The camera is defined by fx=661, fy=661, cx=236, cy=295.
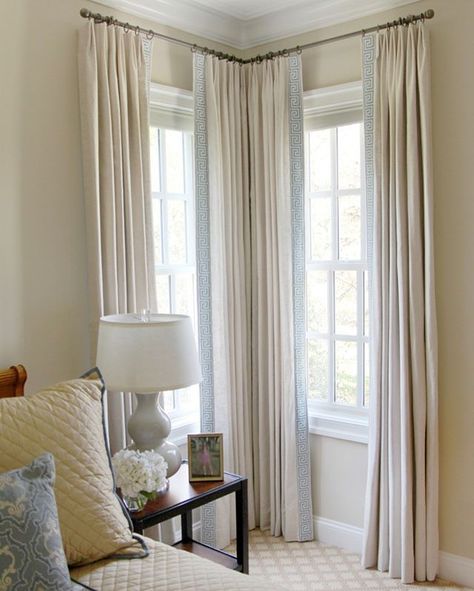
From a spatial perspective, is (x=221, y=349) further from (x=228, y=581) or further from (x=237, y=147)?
(x=228, y=581)

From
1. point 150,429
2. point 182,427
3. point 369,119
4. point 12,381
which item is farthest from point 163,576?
point 369,119

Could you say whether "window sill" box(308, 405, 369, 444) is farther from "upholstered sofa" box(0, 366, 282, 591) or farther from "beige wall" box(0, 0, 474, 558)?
"upholstered sofa" box(0, 366, 282, 591)

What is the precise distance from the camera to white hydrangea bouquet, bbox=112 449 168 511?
2334mm

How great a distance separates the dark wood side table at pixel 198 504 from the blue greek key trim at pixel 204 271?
0.50 meters

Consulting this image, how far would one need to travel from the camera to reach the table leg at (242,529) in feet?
8.77

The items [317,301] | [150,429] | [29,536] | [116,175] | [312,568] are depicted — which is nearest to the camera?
[29,536]

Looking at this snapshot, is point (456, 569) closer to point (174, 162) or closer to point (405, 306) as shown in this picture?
point (405, 306)

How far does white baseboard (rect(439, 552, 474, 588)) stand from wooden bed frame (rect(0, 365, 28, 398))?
2.06 m

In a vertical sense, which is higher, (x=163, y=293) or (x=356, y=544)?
(x=163, y=293)

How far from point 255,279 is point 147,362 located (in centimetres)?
129

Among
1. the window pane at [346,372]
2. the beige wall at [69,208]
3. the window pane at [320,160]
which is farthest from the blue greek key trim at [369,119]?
the window pane at [346,372]

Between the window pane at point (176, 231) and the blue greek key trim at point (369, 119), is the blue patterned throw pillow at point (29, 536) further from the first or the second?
the blue greek key trim at point (369, 119)

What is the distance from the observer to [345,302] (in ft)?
11.5

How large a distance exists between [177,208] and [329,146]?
868 mm
